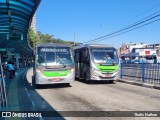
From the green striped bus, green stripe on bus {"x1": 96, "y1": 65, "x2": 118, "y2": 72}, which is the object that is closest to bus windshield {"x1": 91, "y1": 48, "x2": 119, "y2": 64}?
green stripe on bus {"x1": 96, "y1": 65, "x2": 118, "y2": 72}

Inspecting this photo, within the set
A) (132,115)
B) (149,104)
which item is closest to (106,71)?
(149,104)

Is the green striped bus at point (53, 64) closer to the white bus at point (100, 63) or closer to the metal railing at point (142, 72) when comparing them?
the white bus at point (100, 63)

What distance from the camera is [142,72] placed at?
61.7 ft

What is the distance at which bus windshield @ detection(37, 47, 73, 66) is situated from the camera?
53.7 ft

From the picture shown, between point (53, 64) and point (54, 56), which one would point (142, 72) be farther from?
point (53, 64)

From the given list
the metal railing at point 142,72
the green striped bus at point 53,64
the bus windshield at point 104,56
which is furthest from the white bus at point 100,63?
the green striped bus at point 53,64

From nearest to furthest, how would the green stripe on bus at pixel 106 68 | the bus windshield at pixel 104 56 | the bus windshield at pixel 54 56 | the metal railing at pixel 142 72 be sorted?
the bus windshield at pixel 54 56 → the metal railing at pixel 142 72 → the green stripe on bus at pixel 106 68 → the bus windshield at pixel 104 56

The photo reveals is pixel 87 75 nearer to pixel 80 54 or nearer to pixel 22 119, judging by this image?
pixel 80 54

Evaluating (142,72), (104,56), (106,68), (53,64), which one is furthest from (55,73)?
(142,72)

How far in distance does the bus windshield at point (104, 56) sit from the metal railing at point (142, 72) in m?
1.65

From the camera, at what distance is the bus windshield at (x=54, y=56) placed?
16.4 meters

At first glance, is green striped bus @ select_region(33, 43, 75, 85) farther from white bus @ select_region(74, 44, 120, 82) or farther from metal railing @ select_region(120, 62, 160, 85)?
metal railing @ select_region(120, 62, 160, 85)

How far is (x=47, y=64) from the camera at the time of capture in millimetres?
16203

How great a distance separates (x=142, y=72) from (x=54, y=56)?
610 cm
